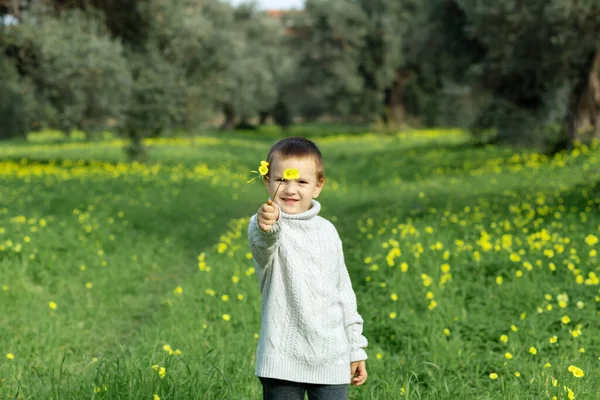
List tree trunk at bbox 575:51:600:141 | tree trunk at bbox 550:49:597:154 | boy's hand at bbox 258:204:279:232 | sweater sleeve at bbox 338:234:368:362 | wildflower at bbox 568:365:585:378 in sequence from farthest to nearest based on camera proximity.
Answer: tree trunk at bbox 550:49:597:154, tree trunk at bbox 575:51:600:141, wildflower at bbox 568:365:585:378, sweater sleeve at bbox 338:234:368:362, boy's hand at bbox 258:204:279:232

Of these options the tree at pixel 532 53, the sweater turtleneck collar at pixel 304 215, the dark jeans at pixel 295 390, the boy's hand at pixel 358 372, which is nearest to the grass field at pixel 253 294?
the boy's hand at pixel 358 372

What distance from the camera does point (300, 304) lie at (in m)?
2.97

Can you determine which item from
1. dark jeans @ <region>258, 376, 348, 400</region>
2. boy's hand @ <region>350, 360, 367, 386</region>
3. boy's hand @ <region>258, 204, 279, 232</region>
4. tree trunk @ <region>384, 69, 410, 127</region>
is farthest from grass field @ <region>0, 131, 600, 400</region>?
tree trunk @ <region>384, 69, 410, 127</region>

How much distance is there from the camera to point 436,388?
4328 millimetres

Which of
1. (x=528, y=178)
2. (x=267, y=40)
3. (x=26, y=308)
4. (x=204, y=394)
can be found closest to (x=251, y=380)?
(x=204, y=394)

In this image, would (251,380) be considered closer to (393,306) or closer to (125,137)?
(393,306)

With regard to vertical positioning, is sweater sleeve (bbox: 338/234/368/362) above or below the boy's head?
below

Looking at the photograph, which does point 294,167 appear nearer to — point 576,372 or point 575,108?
point 576,372

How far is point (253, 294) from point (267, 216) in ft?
13.0

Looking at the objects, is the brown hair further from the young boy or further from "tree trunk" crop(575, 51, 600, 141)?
"tree trunk" crop(575, 51, 600, 141)

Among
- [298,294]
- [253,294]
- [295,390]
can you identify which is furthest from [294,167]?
[253,294]

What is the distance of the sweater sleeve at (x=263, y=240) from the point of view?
281cm

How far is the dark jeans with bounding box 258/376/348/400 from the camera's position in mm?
2951

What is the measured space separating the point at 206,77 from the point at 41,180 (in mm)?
9042
